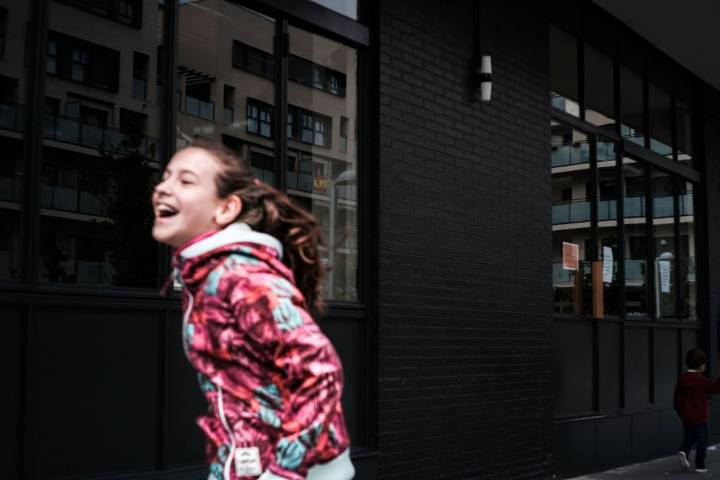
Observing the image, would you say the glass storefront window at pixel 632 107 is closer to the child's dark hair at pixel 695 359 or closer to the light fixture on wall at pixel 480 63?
the child's dark hair at pixel 695 359

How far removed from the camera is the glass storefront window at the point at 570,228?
10961 mm

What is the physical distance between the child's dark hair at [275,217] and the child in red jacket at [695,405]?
30.7 ft

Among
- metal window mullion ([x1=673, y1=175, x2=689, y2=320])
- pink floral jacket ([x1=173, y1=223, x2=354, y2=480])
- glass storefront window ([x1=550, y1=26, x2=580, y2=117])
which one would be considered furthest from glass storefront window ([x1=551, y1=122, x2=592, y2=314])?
pink floral jacket ([x1=173, y1=223, x2=354, y2=480])

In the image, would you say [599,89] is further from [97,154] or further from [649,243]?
[97,154]

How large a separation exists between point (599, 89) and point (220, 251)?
1046 cm

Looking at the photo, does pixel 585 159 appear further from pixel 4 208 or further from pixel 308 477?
pixel 308 477

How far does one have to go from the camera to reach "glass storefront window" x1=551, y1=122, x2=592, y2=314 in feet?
36.0

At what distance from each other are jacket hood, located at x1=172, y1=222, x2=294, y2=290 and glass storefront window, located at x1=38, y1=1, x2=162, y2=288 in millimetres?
3400

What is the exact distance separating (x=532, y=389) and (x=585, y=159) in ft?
10.1

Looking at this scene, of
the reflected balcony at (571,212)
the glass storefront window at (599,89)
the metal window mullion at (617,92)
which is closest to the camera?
the reflected balcony at (571,212)

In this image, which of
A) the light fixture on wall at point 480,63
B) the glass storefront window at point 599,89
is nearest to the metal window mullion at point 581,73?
the glass storefront window at point 599,89

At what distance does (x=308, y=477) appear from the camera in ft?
8.34

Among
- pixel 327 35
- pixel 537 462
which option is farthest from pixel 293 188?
pixel 537 462

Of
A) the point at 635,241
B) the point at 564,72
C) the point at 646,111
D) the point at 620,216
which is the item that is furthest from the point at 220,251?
the point at 646,111
